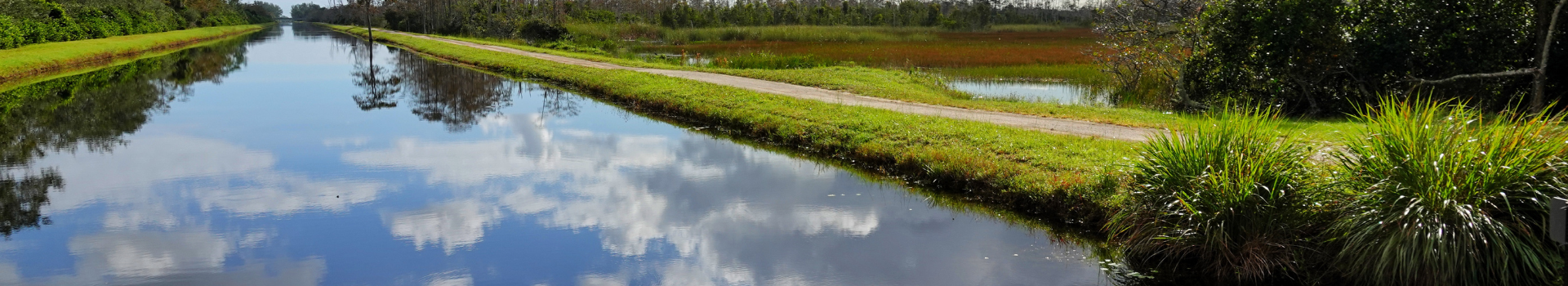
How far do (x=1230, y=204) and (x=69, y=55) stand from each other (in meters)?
36.4

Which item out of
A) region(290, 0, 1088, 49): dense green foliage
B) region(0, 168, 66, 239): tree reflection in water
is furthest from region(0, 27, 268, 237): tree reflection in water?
region(290, 0, 1088, 49): dense green foliage

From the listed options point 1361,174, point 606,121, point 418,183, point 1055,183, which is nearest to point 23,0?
point 606,121

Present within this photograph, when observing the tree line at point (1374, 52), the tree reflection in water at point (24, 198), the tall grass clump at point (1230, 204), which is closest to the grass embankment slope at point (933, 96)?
the tall grass clump at point (1230, 204)

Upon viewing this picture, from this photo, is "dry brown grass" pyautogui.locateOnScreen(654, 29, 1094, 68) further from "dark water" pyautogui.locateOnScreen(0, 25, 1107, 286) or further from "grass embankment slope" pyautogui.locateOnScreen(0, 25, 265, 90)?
"grass embankment slope" pyautogui.locateOnScreen(0, 25, 265, 90)

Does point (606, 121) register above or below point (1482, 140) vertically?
below

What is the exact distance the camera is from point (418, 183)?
10.4m

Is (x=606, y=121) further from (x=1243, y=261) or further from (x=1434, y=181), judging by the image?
(x=1434, y=181)

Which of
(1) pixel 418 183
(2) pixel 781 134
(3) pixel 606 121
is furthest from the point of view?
(3) pixel 606 121

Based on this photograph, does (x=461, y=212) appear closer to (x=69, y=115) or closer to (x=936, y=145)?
(x=936, y=145)

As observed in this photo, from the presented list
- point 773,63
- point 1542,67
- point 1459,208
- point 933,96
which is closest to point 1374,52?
point 1542,67

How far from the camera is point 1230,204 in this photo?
22.2 feet

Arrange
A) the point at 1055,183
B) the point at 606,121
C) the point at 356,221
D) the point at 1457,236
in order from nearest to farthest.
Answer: the point at 1457,236 < the point at 356,221 < the point at 1055,183 < the point at 606,121

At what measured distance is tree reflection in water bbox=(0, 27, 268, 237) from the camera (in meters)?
9.74

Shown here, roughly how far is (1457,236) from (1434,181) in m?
0.34
